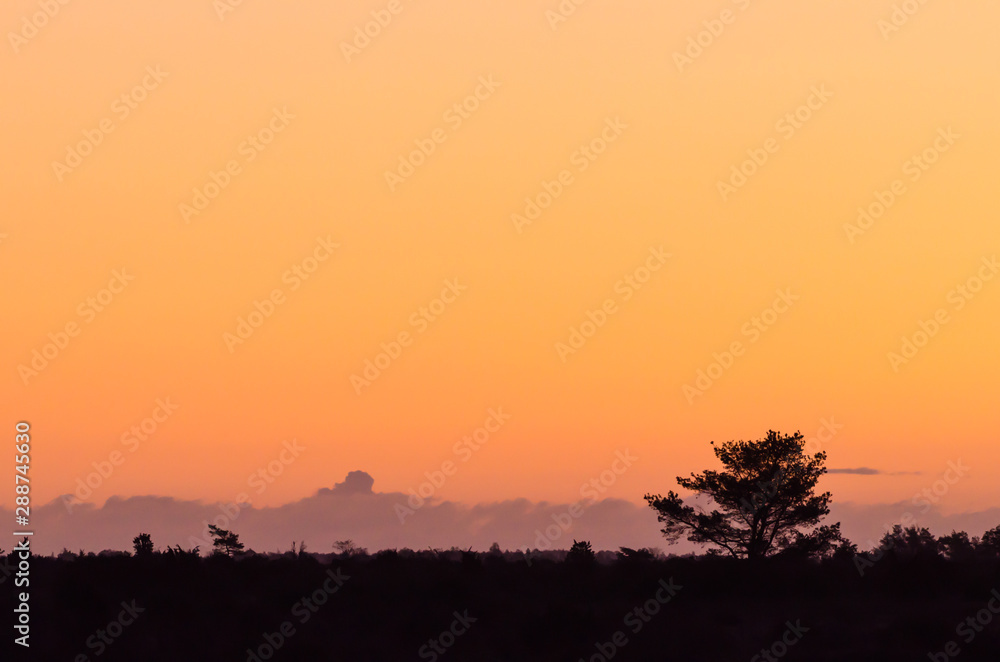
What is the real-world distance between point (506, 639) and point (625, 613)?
3943 millimetres

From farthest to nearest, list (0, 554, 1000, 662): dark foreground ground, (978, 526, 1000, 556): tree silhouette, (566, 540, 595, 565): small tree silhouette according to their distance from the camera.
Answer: (978, 526, 1000, 556): tree silhouette → (566, 540, 595, 565): small tree silhouette → (0, 554, 1000, 662): dark foreground ground

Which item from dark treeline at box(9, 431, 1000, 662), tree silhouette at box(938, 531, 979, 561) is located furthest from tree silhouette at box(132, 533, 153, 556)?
tree silhouette at box(938, 531, 979, 561)

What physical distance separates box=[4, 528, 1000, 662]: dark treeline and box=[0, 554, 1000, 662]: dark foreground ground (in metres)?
0.06

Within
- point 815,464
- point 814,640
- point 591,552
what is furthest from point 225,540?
point 814,640

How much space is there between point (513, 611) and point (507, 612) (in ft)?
0.58

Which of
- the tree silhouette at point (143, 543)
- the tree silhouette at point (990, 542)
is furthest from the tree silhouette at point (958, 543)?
the tree silhouette at point (143, 543)

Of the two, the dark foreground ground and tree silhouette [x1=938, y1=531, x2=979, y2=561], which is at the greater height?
tree silhouette [x1=938, y1=531, x2=979, y2=561]

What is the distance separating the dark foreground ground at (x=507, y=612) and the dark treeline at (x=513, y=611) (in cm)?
6

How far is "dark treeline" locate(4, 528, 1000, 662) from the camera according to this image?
98.5 feet

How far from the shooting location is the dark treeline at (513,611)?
98.5ft

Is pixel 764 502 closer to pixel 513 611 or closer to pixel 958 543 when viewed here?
pixel 513 611

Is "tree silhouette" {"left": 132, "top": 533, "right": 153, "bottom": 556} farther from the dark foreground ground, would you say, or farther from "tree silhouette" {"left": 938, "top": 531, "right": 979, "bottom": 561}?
"tree silhouette" {"left": 938, "top": 531, "right": 979, "bottom": 561}

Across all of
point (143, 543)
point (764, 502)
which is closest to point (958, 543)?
point (764, 502)

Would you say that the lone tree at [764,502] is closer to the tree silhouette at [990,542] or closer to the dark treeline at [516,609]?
the dark treeline at [516,609]
